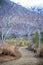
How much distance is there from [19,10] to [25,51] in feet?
2.09

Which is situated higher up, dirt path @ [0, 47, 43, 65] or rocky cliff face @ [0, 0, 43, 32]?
rocky cliff face @ [0, 0, 43, 32]

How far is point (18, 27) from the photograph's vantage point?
2.39 m

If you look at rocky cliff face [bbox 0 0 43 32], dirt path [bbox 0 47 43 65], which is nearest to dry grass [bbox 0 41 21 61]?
dirt path [bbox 0 47 43 65]

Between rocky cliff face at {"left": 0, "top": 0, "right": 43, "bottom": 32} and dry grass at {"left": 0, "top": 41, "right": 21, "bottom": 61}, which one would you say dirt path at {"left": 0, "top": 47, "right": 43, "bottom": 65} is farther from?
rocky cliff face at {"left": 0, "top": 0, "right": 43, "bottom": 32}

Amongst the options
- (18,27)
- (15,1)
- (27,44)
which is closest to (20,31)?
Result: (18,27)

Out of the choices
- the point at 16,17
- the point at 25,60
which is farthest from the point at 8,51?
the point at 16,17

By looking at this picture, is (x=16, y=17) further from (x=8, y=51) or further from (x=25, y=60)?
(x=25, y=60)

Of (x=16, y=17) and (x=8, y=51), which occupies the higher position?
(x=16, y=17)

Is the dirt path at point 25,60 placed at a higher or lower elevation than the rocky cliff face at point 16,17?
lower

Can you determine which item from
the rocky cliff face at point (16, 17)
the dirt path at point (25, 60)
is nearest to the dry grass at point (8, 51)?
the dirt path at point (25, 60)

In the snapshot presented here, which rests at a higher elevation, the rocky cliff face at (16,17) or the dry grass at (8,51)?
the rocky cliff face at (16,17)

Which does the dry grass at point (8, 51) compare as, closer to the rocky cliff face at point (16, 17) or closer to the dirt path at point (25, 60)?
the dirt path at point (25, 60)

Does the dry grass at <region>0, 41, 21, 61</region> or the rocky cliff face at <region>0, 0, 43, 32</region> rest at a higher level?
the rocky cliff face at <region>0, 0, 43, 32</region>

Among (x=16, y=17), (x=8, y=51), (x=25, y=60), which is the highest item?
(x=16, y=17)
